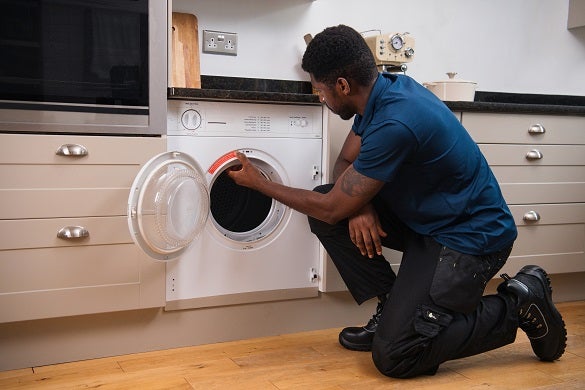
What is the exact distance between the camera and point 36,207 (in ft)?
7.09

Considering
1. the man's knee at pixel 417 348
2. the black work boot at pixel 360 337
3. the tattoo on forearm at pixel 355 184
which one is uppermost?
the tattoo on forearm at pixel 355 184

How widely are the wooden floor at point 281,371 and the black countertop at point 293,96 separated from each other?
2.92ft

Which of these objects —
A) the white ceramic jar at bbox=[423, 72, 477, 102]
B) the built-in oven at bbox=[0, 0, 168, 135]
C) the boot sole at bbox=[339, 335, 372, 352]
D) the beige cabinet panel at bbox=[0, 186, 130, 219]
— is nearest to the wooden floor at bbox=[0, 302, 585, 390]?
the boot sole at bbox=[339, 335, 372, 352]

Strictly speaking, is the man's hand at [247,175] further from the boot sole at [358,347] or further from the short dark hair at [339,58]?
the boot sole at [358,347]

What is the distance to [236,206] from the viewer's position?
8.64ft

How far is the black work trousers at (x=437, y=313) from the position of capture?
7.16 feet

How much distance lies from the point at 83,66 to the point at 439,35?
204cm

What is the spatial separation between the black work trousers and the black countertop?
0.71 m

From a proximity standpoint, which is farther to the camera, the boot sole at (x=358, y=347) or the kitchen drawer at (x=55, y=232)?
the boot sole at (x=358, y=347)

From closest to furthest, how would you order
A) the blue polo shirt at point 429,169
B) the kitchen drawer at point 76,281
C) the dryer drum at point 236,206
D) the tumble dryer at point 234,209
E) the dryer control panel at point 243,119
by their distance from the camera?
the blue polo shirt at point 429,169
the kitchen drawer at point 76,281
the tumble dryer at point 234,209
the dryer control panel at point 243,119
the dryer drum at point 236,206

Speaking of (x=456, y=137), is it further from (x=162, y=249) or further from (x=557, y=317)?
(x=162, y=249)

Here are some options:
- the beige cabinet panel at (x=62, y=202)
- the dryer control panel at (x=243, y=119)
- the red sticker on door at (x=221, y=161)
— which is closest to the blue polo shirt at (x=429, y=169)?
the dryer control panel at (x=243, y=119)

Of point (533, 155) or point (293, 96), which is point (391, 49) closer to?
point (293, 96)

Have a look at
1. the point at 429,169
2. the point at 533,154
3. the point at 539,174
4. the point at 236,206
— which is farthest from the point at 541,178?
the point at 236,206
